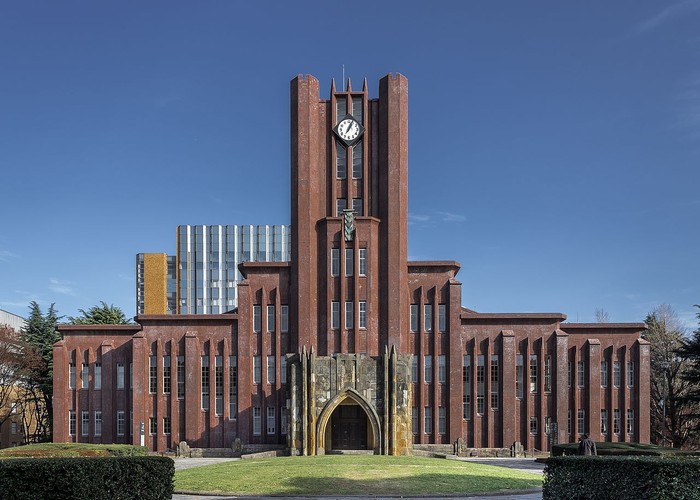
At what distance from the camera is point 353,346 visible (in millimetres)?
54531

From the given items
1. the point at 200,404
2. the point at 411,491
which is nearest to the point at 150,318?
the point at 200,404

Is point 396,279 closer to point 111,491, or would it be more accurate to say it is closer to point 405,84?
point 405,84

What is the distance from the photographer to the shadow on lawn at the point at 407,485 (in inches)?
1123

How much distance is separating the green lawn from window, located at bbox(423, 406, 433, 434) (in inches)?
719

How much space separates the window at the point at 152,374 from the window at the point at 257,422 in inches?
A: 308

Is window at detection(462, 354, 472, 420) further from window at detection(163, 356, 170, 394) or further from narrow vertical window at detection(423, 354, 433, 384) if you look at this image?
window at detection(163, 356, 170, 394)

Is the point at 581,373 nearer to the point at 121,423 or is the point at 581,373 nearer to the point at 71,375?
the point at 121,423

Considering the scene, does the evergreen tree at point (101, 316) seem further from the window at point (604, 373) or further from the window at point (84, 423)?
the window at point (604, 373)

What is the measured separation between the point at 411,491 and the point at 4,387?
5281 cm

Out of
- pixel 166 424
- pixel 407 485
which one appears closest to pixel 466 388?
pixel 166 424

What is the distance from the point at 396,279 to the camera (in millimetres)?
54875

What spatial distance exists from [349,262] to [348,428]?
11.9 metres

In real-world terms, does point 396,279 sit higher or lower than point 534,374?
higher

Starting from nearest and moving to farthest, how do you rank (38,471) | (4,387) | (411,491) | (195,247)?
(38,471) → (411,491) → (4,387) → (195,247)
